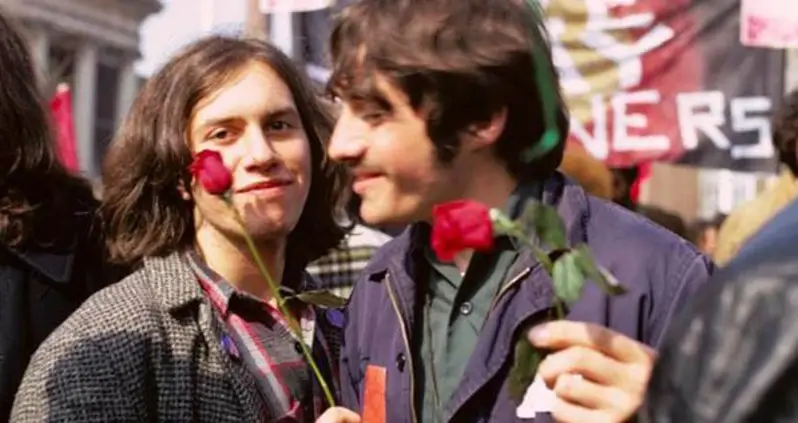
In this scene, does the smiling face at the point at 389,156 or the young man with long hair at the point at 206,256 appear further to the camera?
the young man with long hair at the point at 206,256

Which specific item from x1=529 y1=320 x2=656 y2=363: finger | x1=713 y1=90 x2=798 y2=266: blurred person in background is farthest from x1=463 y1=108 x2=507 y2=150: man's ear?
x1=713 y1=90 x2=798 y2=266: blurred person in background

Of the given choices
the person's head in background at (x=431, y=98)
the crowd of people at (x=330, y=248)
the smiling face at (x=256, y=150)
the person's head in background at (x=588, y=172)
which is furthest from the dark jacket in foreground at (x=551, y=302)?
the person's head in background at (x=588, y=172)

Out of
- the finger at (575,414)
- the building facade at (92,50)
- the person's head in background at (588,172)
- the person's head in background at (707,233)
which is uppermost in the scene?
the finger at (575,414)

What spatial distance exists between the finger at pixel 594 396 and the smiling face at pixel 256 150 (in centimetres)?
117

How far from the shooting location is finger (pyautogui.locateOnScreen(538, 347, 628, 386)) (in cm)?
145

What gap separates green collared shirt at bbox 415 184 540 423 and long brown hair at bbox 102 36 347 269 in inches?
27.7

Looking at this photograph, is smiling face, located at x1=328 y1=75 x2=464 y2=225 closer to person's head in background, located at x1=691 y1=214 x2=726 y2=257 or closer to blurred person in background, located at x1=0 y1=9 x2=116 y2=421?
blurred person in background, located at x1=0 y1=9 x2=116 y2=421

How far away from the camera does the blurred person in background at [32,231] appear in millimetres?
2758

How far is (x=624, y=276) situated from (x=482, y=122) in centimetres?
28

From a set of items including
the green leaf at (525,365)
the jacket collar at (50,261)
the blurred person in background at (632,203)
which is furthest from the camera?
the blurred person in background at (632,203)

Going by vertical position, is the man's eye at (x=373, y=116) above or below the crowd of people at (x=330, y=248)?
above

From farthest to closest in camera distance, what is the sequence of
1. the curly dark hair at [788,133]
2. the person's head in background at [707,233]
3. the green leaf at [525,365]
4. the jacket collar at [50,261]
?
the person's head in background at [707,233], the curly dark hair at [788,133], the jacket collar at [50,261], the green leaf at [525,365]

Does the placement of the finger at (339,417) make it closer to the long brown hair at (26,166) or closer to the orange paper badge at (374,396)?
the orange paper badge at (374,396)

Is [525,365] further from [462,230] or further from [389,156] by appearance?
[389,156]
